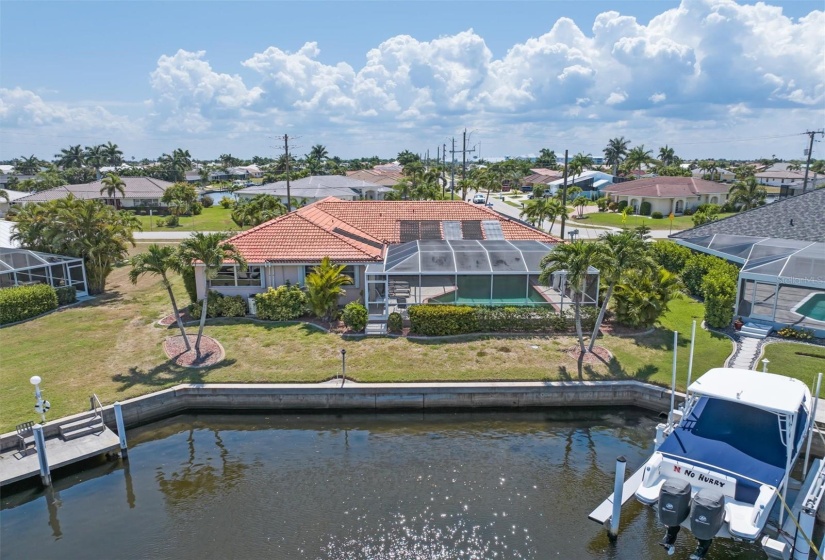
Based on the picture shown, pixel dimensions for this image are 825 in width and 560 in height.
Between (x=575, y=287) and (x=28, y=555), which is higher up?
(x=575, y=287)

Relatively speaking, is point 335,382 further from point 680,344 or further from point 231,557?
point 680,344

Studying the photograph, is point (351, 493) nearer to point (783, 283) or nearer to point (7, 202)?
point (783, 283)

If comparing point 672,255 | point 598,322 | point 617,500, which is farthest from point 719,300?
point 617,500

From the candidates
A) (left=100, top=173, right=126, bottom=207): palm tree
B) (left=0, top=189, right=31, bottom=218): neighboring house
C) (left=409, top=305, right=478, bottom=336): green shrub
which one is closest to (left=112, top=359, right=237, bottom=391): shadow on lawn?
(left=409, top=305, right=478, bottom=336): green shrub

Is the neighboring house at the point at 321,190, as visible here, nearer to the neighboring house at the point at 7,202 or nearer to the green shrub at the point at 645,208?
the neighboring house at the point at 7,202

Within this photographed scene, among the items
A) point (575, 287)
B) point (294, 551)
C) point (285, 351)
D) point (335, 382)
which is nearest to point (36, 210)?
point (285, 351)

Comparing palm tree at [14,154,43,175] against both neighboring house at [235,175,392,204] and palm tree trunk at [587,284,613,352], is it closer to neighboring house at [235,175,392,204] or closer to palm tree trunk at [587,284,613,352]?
neighboring house at [235,175,392,204]

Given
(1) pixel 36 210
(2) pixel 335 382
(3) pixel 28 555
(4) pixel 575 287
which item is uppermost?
(1) pixel 36 210

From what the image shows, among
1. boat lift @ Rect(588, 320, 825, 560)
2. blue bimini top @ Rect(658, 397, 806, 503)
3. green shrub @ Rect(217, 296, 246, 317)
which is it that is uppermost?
green shrub @ Rect(217, 296, 246, 317)
